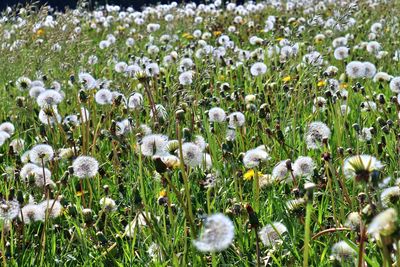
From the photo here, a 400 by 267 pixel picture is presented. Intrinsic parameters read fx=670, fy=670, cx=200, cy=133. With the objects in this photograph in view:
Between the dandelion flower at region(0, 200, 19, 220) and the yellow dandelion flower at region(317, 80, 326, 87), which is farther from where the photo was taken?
the yellow dandelion flower at region(317, 80, 326, 87)

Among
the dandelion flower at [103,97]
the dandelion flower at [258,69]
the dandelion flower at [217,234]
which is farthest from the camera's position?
the dandelion flower at [258,69]

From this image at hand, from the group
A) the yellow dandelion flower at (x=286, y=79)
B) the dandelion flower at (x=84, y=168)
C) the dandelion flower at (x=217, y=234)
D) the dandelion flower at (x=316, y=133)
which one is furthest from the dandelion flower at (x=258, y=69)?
the dandelion flower at (x=217, y=234)

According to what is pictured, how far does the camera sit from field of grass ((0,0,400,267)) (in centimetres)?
154

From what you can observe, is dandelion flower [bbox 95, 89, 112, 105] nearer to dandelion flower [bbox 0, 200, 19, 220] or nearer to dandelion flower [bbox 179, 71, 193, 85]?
dandelion flower [bbox 179, 71, 193, 85]

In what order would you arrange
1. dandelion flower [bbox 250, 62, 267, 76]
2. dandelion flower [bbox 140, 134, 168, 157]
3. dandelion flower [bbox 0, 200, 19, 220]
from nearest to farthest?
dandelion flower [bbox 0, 200, 19, 220], dandelion flower [bbox 140, 134, 168, 157], dandelion flower [bbox 250, 62, 267, 76]

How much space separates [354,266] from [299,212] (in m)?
0.32

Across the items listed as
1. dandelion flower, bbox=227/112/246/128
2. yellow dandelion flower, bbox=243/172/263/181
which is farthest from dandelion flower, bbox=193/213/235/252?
dandelion flower, bbox=227/112/246/128

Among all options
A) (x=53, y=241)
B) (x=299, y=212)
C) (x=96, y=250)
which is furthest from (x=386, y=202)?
(x=53, y=241)

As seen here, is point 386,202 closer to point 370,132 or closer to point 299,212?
point 299,212

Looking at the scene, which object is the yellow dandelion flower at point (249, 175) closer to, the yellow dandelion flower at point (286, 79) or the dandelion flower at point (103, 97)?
the dandelion flower at point (103, 97)

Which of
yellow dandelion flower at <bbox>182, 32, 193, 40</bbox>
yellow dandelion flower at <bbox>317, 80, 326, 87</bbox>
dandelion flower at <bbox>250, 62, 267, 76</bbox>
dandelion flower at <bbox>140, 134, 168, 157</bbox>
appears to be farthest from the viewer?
yellow dandelion flower at <bbox>182, 32, 193, 40</bbox>

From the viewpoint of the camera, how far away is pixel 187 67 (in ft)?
13.0

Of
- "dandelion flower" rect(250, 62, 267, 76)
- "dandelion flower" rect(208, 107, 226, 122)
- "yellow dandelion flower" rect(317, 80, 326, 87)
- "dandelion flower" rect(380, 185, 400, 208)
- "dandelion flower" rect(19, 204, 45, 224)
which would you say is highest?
"dandelion flower" rect(380, 185, 400, 208)

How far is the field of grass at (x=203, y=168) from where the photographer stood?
5.07 feet
